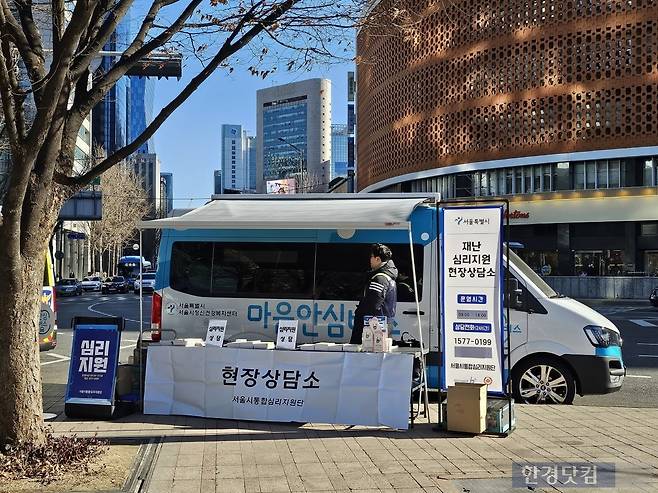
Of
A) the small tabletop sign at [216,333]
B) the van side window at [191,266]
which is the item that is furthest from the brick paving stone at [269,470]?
the van side window at [191,266]

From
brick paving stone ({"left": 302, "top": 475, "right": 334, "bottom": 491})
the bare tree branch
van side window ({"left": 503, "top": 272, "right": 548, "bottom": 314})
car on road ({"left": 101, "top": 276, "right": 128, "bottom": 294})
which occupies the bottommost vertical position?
car on road ({"left": 101, "top": 276, "right": 128, "bottom": 294})

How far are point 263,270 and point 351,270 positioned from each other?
124cm

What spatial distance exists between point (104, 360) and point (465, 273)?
14.0 ft

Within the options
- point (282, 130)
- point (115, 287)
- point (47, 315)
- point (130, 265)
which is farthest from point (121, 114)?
point (47, 315)

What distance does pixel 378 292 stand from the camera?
808 centimetres

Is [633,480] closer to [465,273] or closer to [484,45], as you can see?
[465,273]

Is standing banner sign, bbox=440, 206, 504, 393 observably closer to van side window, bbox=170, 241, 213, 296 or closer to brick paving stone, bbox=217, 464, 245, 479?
brick paving stone, bbox=217, 464, 245, 479

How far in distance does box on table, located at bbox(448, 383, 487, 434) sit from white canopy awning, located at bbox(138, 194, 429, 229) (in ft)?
6.11

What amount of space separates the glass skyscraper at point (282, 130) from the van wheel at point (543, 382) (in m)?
123

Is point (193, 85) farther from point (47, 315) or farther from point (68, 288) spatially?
point (68, 288)

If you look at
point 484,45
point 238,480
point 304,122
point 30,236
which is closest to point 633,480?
point 238,480

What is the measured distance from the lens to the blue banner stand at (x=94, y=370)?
7965 millimetres

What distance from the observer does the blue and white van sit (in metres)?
8.80

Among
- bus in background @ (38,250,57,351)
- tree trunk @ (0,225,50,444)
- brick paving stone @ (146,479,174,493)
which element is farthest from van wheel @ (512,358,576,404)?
bus in background @ (38,250,57,351)
